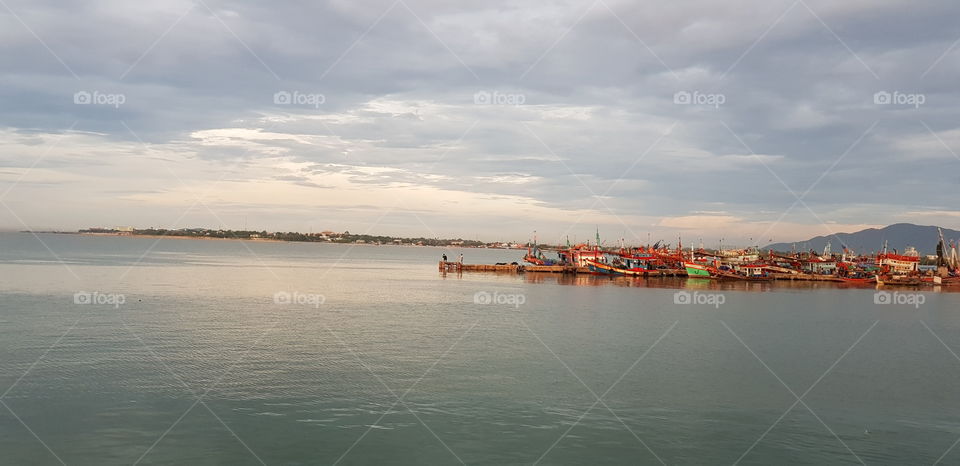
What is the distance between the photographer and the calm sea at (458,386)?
54.3ft

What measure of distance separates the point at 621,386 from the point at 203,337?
19.0m

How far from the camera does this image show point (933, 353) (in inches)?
1284

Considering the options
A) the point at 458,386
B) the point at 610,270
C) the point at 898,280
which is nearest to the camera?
the point at 458,386

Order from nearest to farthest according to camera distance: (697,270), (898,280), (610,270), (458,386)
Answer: (458,386), (898,280), (697,270), (610,270)

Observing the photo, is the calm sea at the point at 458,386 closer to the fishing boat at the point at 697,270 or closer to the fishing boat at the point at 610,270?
the fishing boat at the point at 697,270

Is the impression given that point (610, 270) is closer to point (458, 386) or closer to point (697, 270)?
point (697, 270)

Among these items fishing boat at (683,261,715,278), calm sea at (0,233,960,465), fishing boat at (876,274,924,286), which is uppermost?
fishing boat at (683,261,715,278)

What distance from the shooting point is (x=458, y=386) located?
2234 cm

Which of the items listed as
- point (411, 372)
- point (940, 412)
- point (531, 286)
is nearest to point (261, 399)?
point (411, 372)

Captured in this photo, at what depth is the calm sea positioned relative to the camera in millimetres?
16562

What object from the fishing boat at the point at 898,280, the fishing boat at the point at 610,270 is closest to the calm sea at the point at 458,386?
the fishing boat at the point at 898,280

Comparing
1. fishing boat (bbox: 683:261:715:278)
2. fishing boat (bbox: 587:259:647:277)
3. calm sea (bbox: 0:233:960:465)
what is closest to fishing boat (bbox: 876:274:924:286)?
fishing boat (bbox: 683:261:715:278)

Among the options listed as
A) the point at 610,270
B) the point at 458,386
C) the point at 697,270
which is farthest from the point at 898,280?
the point at 458,386

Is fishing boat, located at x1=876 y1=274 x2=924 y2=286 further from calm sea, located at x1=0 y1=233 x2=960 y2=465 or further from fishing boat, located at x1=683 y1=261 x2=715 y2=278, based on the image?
calm sea, located at x1=0 y1=233 x2=960 y2=465
